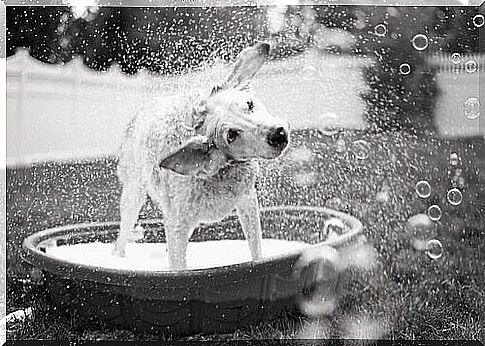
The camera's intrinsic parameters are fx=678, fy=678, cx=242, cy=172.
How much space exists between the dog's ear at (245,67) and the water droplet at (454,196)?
1.49 feet

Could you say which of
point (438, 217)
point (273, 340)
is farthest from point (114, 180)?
point (438, 217)

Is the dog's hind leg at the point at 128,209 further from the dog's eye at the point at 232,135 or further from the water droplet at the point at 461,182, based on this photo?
the water droplet at the point at 461,182

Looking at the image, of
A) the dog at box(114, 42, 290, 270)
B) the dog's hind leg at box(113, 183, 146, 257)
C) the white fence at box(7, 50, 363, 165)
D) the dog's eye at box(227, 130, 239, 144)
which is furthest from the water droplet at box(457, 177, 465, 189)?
the dog's hind leg at box(113, 183, 146, 257)

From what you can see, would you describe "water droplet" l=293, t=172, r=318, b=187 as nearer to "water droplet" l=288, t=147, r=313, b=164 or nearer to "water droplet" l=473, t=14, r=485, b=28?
"water droplet" l=288, t=147, r=313, b=164

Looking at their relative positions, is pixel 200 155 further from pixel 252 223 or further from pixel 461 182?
pixel 461 182

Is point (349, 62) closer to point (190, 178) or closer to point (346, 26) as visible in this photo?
point (346, 26)

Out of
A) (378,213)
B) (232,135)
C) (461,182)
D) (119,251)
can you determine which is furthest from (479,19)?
(119,251)

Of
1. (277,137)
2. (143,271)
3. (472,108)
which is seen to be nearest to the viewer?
(277,137)

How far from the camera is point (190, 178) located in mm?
1187

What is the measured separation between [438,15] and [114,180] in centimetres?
71

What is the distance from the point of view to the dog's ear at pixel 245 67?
3.99 ft

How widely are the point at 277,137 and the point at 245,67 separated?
0.20 meters

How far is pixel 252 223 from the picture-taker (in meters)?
1.28

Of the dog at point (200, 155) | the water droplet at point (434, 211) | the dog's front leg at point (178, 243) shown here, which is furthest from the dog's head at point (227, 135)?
the water droplet at point (434, 211)
